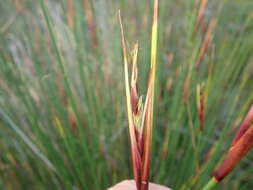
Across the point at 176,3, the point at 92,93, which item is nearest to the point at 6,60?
the point at 92,93

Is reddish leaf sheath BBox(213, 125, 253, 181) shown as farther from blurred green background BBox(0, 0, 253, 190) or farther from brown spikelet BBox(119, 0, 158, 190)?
blurred green background BBox(0, 0, 253, 190)

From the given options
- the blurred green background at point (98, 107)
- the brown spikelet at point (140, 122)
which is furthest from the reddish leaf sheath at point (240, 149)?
the blurred green background at point (98, 107)

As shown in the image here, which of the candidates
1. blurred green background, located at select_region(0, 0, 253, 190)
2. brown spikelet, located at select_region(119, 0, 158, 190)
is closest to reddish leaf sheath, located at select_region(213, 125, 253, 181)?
brown spikelet, located at select_region(119, 0, 158, 190)

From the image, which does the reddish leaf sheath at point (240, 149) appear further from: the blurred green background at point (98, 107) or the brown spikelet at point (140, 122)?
the blurred green background at point (98, 107)

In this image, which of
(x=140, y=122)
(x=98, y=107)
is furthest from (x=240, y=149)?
(x=98, y=107)

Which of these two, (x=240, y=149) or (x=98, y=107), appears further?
(x=98, y=107)

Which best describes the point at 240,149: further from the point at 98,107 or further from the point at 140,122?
the point at 98,107

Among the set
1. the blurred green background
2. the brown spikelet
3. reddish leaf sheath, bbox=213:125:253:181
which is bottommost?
reddish leaf sheath, bbox=213:125:253:181

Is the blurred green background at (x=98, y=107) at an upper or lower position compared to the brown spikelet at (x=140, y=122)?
upper
